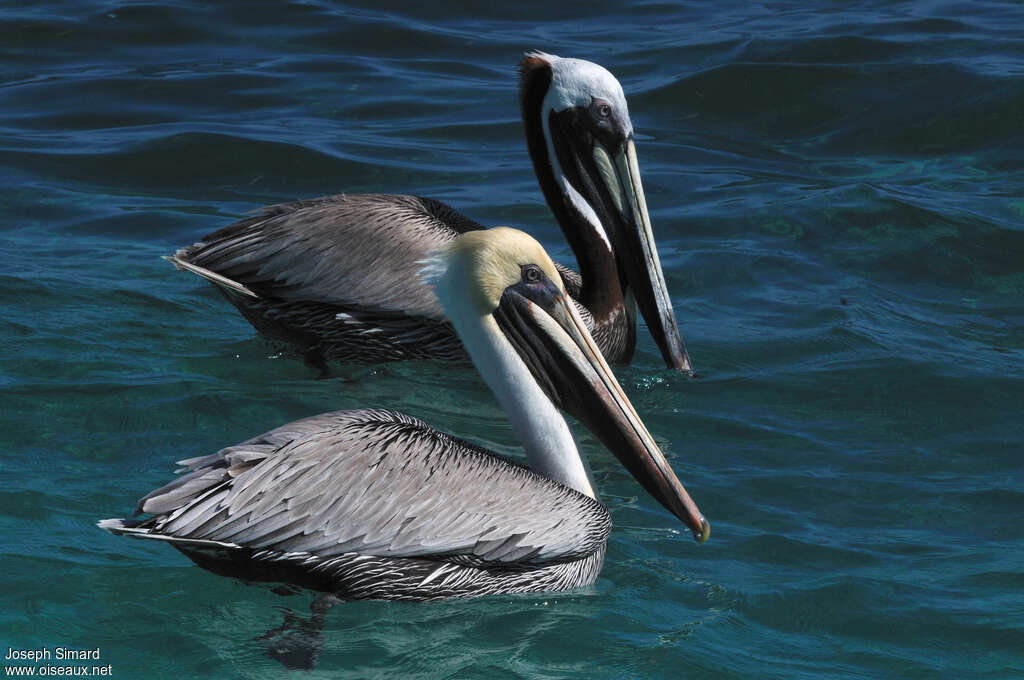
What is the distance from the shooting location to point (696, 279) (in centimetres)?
721

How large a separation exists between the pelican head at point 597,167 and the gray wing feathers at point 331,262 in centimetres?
69

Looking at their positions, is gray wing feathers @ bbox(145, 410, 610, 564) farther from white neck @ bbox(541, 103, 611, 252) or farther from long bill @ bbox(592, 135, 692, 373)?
white neck @ bbox(541, 103, 611, 252)

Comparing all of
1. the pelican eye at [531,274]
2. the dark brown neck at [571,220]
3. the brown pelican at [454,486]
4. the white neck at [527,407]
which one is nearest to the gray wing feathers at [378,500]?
the brown pelican at [454,486]

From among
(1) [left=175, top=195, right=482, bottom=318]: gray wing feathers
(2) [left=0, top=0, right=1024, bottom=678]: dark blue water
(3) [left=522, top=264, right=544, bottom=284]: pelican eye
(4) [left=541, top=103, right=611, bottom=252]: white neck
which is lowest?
(2) [left=0, top=0, right=1024, bottom=678]: dark blue water

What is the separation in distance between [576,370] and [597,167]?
203cm

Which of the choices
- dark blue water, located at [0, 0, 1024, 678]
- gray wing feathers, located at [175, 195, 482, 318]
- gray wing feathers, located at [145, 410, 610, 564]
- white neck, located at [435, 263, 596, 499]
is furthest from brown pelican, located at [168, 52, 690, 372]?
gray wing feathers, located at [145, 410, 610, 564]

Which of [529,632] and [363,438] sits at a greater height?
[363,438]

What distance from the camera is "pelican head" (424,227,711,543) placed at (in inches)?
173

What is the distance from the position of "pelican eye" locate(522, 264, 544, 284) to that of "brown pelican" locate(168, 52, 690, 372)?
152 cm

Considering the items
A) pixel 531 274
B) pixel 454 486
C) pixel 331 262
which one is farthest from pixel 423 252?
pixel 454 486

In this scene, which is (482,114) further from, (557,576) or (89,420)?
(557,576)

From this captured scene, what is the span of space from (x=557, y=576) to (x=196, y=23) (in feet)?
27.9

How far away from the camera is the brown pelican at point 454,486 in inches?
151

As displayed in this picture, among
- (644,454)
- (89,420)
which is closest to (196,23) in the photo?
(89,420)
